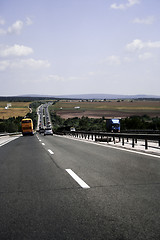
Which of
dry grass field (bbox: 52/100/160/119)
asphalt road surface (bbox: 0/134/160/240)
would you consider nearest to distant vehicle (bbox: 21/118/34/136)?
dry grass field (bbox: 52/100/160/119)

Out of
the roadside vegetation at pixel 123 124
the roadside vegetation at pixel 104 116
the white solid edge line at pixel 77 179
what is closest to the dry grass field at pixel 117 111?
the roadside vegetation at pixel 104 116

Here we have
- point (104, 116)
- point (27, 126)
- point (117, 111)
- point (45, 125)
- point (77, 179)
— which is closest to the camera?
point (77, 179)

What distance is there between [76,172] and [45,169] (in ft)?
3.95

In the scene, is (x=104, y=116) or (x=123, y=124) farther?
(x=104, y=116)

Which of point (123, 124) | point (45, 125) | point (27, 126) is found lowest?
point (45, 125)

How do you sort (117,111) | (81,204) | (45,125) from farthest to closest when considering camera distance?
(45,125)
(117,111)
(81,204)

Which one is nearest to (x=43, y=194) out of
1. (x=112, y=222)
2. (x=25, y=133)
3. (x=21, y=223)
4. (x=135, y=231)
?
(x=21, y=223)

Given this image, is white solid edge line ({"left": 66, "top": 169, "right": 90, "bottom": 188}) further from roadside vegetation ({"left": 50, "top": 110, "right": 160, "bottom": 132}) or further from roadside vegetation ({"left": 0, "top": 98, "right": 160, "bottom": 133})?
roadside vegetation ({"left": 0, "top": 98, "right": 160, "bottom": 133})

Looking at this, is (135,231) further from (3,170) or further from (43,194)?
(3,170)

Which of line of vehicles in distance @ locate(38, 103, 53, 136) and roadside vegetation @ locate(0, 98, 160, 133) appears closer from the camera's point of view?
line of vehicles in distance @ locate(38, 103, 53, 136)

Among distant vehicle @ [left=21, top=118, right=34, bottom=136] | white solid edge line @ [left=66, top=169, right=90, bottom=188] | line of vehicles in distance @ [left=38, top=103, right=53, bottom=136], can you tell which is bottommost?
line of vehicles in distance @ [left=38, top=103, right=53, bottom=136]

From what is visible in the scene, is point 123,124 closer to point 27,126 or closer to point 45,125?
point 27,126

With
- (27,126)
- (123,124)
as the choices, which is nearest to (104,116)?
(123,124)

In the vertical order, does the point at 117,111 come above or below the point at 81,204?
below
